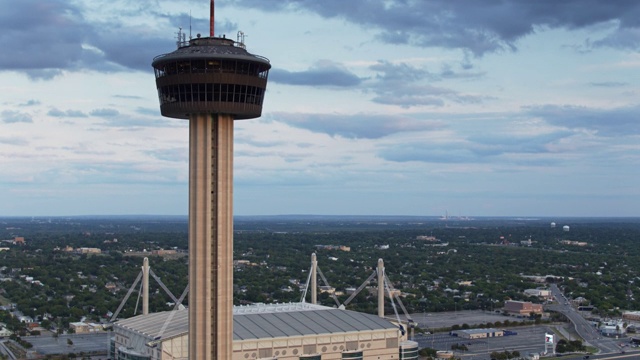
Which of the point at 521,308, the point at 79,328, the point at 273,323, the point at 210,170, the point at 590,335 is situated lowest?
the point at 590,335

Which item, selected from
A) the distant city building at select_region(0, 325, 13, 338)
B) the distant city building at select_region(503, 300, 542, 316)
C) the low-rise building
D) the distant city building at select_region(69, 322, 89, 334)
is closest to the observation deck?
the low-rise building

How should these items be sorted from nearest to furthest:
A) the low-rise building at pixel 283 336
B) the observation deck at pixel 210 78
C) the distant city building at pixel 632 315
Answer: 1. the observation deck at pixel 210 78
2. the low-rise building at pixel 283 336
3. the distant city building at pixel 632 315

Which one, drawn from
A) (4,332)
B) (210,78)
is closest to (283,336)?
(210,78)

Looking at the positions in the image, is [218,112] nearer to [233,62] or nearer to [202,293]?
[233,62]

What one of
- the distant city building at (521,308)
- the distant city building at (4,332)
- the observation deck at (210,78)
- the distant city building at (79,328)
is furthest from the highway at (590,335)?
the distant city building at (4,332)

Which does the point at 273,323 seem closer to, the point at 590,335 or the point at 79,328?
the point at 79,328

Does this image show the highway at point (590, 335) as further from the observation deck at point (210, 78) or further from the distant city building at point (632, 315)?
the observation deck at point (210, 78)

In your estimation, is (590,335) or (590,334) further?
(590,334)
